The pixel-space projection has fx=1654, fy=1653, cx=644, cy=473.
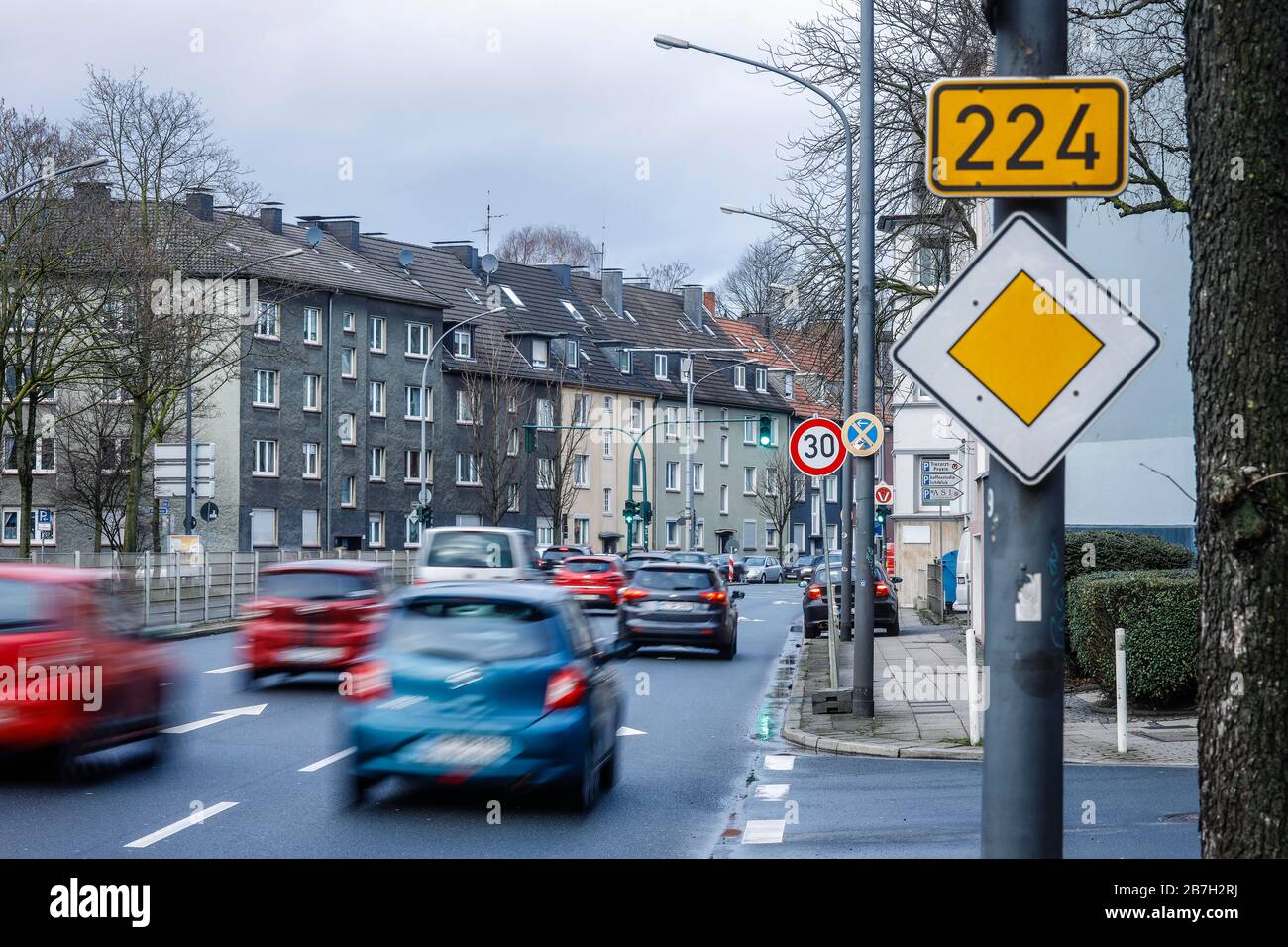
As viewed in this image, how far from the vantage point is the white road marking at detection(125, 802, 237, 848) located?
32.2ft

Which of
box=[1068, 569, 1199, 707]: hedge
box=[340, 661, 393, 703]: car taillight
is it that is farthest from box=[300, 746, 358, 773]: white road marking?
box=[1068, 569, 1199, 707]: hedge

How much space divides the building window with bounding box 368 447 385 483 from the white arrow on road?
49876mm

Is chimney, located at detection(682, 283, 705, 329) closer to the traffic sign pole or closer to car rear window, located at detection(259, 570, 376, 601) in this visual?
car rear window, located at detection(259, 570, 376, 601)

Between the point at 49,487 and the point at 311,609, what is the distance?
1780 inches

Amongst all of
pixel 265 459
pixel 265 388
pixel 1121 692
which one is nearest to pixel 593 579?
pixel 1121 692

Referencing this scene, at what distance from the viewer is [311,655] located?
19703 millimetres

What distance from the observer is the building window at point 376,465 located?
67.7 meters

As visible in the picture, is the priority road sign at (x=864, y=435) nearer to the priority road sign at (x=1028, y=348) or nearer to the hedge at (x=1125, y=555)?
the hedge at (x=1125, y=555)

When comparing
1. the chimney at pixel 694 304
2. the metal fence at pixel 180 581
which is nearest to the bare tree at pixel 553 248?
the chimney at pixel 694 304

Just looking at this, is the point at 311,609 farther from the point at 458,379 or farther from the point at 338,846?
the point at 458,379

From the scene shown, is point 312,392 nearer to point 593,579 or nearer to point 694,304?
point 593,579

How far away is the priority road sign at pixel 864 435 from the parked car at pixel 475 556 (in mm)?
8680
